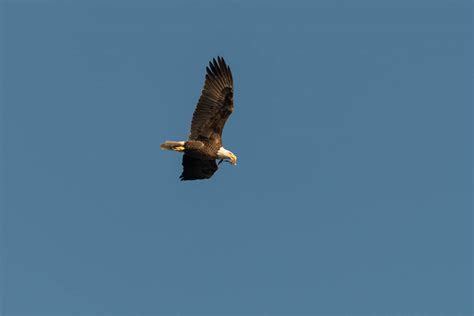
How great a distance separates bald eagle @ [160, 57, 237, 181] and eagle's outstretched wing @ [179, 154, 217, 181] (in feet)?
1.72

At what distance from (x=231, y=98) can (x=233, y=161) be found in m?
2.05

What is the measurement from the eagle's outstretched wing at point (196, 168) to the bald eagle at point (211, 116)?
1.72 ft

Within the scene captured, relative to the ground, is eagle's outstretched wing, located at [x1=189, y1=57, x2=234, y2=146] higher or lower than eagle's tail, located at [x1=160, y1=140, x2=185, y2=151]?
higher

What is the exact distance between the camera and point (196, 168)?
166 feet

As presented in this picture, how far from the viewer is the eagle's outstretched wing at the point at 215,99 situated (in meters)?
49.6

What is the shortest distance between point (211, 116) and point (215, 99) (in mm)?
558

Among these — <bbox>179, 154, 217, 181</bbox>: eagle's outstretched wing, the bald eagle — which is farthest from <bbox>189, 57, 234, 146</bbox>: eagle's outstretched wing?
<bbox>179, 154, 217, 181</bbox>: eagle's outstretched wing

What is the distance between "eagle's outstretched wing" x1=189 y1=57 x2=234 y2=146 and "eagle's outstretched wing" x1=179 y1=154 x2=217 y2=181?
1.18m

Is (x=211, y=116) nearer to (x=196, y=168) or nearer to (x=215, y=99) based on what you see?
(x=215, y=99)

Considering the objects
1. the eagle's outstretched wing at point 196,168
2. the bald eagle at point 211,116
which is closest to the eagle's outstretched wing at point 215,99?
the bald eagle at point 211,116

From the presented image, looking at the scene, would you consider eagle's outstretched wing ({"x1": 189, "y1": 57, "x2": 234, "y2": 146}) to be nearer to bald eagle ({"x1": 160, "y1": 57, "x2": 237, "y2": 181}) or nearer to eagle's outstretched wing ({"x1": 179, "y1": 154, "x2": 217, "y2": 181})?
bald eagle ({"x1": 160, "y1": 57, "x2": 237, "y2": 181})

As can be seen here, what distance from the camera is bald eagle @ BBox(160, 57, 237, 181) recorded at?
4962 centimetres

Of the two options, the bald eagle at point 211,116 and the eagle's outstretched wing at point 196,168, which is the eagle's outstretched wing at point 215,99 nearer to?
the bald eagle at point 211,116

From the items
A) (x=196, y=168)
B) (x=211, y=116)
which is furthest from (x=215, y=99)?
(x=196, y=168)
